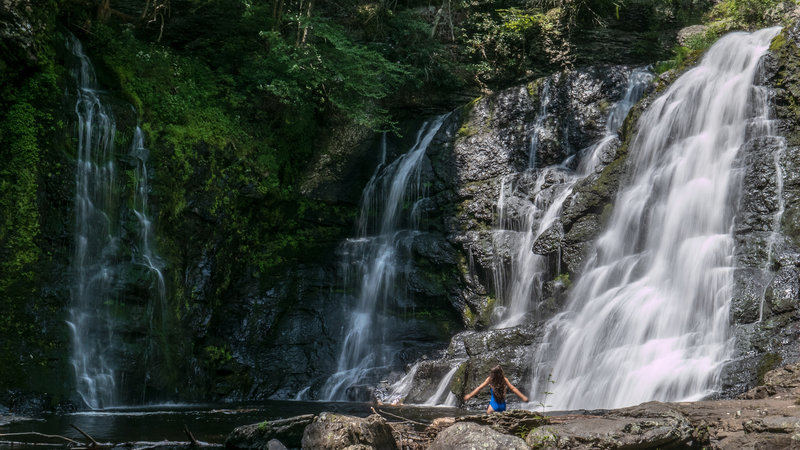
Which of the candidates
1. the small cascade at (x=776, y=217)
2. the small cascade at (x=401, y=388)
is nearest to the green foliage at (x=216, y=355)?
the small cascade at (x=401, y=388)

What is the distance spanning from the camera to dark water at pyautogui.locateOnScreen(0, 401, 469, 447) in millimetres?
8742

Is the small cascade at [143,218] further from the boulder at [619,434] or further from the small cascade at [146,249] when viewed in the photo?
the boulder at [619,434]

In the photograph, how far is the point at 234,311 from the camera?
613 inches

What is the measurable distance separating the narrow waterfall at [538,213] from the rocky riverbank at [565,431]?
6720 mm

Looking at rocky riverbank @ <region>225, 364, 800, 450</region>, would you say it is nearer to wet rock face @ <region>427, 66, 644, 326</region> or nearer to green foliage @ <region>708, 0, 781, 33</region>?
wet rock face @ <region>427, 66, 644, 326</region>

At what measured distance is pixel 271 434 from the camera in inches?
296

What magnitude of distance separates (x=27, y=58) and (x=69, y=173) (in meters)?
2.22

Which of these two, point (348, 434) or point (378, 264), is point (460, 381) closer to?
point (378, 264)

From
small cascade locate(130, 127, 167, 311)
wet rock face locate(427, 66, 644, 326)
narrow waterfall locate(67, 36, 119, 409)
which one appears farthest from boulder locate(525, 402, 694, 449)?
small cascade locate(130, 127, 167, 311)

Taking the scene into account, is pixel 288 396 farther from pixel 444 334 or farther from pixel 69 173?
pixel 69 173

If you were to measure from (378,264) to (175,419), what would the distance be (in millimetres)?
7004

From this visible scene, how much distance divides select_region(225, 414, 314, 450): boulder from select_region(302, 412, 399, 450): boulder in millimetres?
820

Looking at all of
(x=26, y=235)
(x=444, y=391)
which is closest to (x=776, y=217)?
(x=444, y=391)

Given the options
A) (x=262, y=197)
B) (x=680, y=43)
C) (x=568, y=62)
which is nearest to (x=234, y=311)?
(x=262, y=197)
